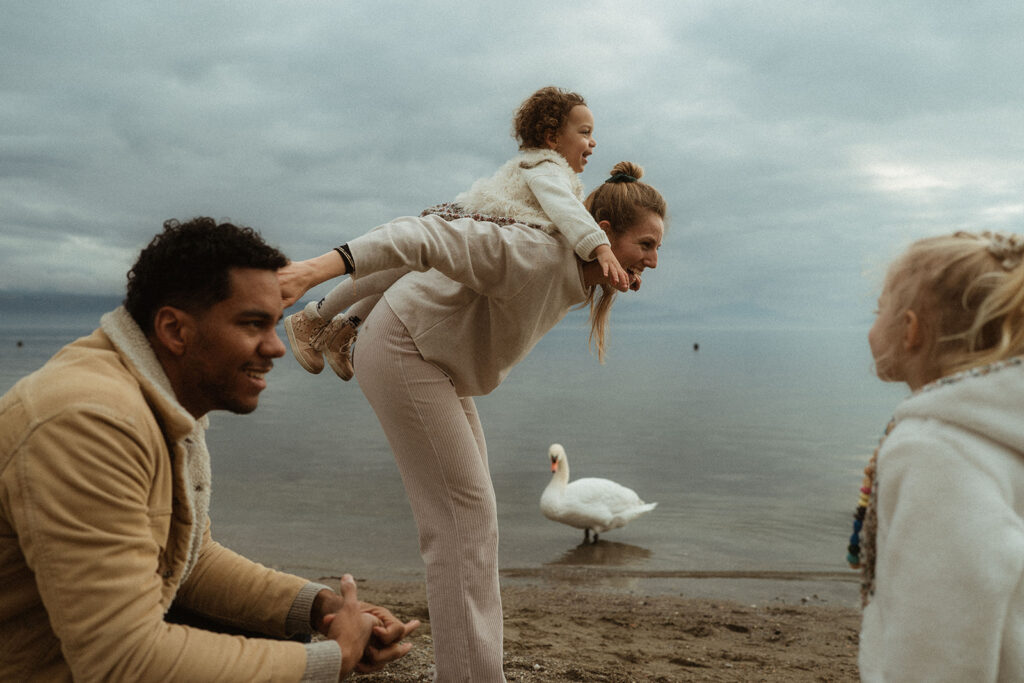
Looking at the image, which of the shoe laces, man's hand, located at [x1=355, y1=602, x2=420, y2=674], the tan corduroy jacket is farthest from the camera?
the shoe laces

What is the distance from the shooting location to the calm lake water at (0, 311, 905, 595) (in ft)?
32.3

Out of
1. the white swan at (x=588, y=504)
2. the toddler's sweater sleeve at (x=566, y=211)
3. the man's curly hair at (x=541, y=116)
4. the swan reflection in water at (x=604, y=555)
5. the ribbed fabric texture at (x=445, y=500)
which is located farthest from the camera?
the white swan at (x=588, y=504)

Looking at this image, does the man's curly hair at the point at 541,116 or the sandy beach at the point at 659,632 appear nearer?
the man's curly hair at the point at 541,116

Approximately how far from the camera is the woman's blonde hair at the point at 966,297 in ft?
6.23

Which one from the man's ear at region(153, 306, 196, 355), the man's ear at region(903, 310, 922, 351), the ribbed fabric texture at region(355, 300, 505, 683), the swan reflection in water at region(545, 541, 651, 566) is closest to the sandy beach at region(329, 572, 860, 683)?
the swan reflection in water at region(545, 541, 651, 566)

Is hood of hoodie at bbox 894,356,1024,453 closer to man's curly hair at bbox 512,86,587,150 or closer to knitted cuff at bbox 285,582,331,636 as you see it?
knitted cuff at bbox 285,582,331,636

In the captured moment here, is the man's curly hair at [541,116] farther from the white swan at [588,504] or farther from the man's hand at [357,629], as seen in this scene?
the white swan at [588,504]

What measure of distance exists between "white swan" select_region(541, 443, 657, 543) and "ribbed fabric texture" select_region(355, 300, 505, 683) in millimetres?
7343

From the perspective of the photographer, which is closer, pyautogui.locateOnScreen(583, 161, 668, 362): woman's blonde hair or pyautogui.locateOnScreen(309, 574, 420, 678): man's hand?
pyautogui.locateOnScreen(309, 574, 420, 678): man's hand

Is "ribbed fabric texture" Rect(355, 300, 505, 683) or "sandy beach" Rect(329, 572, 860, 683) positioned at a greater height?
"ribbed fabric texture" Rect(355, 300, 505, 683)

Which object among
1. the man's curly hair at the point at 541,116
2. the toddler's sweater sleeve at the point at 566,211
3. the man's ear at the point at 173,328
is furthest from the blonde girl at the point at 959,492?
the man's curly hair at the point at 541,116

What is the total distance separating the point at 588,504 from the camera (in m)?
10.5

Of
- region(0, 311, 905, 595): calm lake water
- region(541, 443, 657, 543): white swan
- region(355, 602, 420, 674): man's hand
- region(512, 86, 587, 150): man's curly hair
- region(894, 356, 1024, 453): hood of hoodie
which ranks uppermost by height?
region(512, 86, 587, 150): man's curly hair

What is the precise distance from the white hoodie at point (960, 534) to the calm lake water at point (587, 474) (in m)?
7.50
